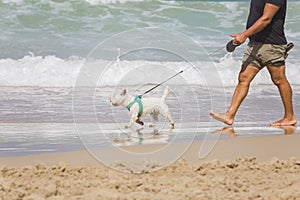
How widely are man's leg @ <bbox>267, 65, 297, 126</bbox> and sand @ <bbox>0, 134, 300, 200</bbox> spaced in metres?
1.17

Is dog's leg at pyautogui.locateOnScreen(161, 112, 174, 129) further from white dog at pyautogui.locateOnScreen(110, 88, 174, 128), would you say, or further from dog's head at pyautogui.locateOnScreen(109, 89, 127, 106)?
dog's head at pyautogui.locateOnScreen(109, 89, 127, 106)

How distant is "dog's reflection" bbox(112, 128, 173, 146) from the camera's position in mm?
4598

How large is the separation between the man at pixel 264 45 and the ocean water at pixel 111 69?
209mm

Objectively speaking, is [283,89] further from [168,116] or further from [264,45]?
[168,116]

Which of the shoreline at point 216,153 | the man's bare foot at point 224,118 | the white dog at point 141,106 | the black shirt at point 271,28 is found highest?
the black shirt at point 271,28

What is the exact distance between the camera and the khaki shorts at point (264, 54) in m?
6.20

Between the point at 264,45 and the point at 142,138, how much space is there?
1.90 m

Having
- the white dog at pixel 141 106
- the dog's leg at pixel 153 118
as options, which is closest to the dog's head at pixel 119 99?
the white dog at pixel 141 106

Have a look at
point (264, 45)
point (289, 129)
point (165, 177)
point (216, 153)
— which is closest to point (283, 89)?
point (289, 129)

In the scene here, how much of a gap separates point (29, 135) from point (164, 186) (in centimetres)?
239

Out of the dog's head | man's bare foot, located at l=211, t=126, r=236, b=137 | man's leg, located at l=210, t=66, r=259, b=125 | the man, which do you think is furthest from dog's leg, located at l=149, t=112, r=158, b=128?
man's leg, located at l=210, t=66, r=259, b=125

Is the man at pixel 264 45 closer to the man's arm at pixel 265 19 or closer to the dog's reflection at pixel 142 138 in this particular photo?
the man's arm at pixel 265 19

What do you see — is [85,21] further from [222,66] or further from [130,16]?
[222,66]

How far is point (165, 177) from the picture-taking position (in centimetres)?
432
